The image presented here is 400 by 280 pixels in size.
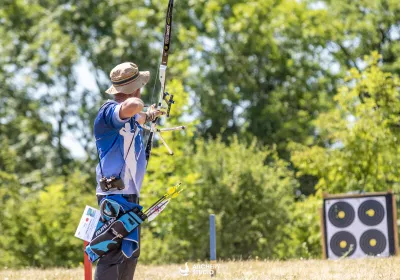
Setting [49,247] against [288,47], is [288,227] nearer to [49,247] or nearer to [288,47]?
[49,247]

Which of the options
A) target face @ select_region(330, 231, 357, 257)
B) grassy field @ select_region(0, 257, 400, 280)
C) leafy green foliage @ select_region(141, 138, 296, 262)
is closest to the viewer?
grassy field @ select_region(0, 257, 400, 280)

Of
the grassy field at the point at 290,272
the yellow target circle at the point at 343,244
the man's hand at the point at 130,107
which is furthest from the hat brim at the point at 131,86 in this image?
the yellow target circle at the point at 343,244

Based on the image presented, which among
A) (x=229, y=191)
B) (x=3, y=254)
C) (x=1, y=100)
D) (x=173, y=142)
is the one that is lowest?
(x=3, y=254)

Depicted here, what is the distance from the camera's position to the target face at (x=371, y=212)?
14086mm

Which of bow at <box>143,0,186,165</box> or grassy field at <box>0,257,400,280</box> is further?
grassy field at <box>0,257,400,280</box>

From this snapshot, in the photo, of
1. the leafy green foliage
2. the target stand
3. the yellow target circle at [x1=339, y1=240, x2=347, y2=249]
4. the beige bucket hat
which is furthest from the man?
the leafy green foliage

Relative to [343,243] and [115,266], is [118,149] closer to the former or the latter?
[115,266]

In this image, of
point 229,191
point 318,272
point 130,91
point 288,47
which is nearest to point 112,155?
point 130,91

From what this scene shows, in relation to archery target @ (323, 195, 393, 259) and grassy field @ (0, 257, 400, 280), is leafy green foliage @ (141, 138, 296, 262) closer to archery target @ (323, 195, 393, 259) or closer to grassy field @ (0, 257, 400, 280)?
archery target @ (323, 195, 393, 259)

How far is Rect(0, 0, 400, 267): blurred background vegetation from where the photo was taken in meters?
20.0

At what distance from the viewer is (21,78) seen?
36.4 meters

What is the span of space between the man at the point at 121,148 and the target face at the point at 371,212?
7.91 metres

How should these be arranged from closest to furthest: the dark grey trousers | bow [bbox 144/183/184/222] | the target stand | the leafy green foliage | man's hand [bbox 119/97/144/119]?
man's hand [bbox 119/97/144/119], the dark grey trousers, bow [bbox 144/183/184/222], the target stand, the leafy green foliage

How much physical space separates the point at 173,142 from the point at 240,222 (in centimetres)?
305
